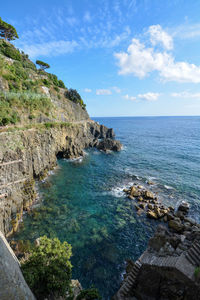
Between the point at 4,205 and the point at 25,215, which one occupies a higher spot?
the point at 4,205

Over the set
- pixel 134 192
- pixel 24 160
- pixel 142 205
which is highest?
pixel 24 160

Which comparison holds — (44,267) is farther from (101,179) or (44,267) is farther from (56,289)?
(101,179)

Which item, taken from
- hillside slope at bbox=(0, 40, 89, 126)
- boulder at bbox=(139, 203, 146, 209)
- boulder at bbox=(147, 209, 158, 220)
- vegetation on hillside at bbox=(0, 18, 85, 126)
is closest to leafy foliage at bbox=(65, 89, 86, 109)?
hillside slope at bbox=(0, 40, 89, 126)

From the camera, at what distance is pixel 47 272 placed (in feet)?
34.3

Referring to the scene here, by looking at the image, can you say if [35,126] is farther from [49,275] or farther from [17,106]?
[49,275]

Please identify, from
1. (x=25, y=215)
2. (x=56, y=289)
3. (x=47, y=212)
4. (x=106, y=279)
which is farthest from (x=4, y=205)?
(x=106, y=279)

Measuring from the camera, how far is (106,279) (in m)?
14.4

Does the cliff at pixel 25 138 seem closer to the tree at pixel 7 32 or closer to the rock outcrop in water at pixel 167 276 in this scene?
the tree at pixel 7 32

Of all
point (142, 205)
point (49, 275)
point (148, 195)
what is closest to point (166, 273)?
point (49, 275)

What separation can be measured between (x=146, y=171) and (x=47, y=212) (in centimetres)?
2849

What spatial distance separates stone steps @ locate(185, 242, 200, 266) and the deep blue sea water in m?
8.10

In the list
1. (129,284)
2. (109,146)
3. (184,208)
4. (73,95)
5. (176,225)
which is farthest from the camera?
(73,95)

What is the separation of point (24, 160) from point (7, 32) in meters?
67.7

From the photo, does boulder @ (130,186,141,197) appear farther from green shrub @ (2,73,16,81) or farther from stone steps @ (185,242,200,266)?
green shrub @ (2,73,16,81)
